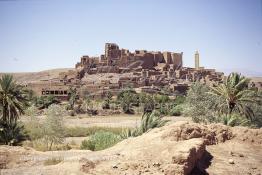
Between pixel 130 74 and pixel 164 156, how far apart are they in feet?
251

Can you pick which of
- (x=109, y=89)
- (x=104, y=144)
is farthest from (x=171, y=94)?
(x=104, y=144)

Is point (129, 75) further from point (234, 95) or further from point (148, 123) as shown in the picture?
point (148, 123)

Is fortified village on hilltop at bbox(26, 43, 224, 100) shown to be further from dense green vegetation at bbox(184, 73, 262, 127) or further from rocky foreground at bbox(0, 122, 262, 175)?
rocky foreground at bbox(0, 122, 262, 175)

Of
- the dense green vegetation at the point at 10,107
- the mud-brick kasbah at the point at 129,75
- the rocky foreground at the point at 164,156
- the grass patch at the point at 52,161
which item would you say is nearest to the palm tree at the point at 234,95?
the rocky foreground at the point at 164,156

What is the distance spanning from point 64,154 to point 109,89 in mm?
61612

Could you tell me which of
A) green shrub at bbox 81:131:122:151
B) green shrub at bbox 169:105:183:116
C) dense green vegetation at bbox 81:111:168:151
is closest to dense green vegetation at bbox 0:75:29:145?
green shrub at bbox 81:131:122:151

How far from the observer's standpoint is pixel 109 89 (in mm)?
72812

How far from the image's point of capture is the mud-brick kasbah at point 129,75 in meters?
74.3

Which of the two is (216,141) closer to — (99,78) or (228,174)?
(228,174)

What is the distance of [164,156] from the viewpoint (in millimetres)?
9641

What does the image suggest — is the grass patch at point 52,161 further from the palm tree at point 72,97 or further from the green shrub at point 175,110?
the palm tree at point 72,97

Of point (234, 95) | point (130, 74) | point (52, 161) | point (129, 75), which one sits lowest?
point (52, 161)

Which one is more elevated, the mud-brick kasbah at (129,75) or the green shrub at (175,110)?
the mud-brick kasbah at (129,75)

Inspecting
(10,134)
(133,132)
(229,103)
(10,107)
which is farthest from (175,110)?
(133,132)
